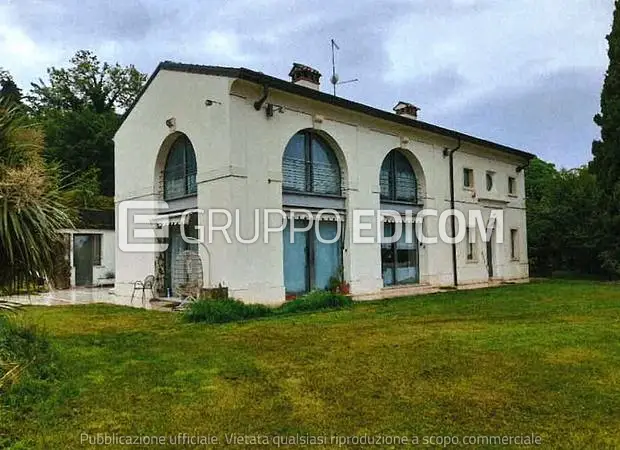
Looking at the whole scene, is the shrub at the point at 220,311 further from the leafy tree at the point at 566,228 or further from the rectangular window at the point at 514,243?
the leafy tree at the point at 566,228

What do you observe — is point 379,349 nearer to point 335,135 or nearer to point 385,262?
point 335,135

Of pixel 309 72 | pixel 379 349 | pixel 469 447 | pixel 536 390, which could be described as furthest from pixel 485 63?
pixel 469 447

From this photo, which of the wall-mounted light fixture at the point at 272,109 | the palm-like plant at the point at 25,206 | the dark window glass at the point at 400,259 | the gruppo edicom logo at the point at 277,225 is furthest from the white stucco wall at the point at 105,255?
the palm-like plant at the point at 25,206

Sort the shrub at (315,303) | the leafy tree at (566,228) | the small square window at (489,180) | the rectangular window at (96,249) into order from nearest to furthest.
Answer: the shrub at (315,303) → the rectangular window at (96,249) → the small square window at (489,180) → the leafy tree at (566,228)

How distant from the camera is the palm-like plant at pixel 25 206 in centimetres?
570

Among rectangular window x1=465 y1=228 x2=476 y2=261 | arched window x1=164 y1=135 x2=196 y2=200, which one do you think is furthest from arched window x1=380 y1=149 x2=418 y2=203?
arched window x1=164 y1=135 x2=196 y2=200

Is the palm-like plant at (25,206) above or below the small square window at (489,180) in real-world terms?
below

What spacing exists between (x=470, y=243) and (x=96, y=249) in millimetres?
19218

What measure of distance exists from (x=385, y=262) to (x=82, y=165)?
123ft

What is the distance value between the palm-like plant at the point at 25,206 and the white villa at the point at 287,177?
9399mm

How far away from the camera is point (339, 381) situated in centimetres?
696

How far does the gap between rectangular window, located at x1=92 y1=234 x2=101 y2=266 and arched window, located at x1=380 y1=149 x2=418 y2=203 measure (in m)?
15.4

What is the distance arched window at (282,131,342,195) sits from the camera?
1836 cm

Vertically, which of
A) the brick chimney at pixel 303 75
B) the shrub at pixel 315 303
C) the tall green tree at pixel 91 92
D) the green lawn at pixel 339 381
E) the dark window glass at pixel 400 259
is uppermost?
the tall green tree at pixel 91 92
